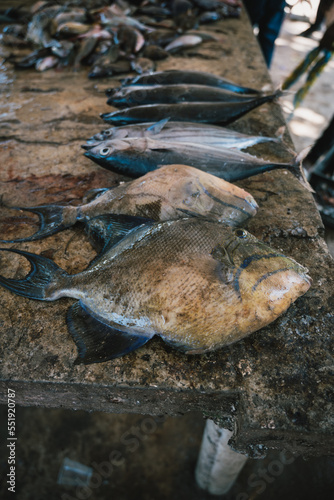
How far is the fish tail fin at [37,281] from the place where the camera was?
1.70 meters

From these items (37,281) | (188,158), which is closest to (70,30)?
(188,158)

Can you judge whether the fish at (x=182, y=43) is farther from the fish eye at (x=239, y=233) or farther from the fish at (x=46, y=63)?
the fish eye at (x=239, y=233)

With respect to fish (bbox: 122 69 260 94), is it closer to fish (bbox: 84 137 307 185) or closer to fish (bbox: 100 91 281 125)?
fish (bbox: 100 91 281 125)

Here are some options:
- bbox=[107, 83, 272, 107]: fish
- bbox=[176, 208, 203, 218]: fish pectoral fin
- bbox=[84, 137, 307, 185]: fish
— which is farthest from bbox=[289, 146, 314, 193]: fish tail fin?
bbox=[107, 83, 272, 107]: fish

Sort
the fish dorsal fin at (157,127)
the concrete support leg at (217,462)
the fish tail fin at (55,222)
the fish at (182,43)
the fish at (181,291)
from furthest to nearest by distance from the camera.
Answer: the fish at (182,43) → the concrete support leg at (217,462) → the fish dorsal fin at (157,127) → the fish tail fin at (55,222) → the fish at (181,291)

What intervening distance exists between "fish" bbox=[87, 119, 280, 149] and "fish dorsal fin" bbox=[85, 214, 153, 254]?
79 cm

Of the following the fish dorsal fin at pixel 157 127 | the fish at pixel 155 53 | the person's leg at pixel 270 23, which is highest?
the person's leg at pixel 270 23

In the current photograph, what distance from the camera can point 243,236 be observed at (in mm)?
1573

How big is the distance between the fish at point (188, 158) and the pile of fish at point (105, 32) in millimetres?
2180

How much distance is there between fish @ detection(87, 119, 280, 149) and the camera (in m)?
2.31

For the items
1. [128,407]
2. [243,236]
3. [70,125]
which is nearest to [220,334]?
[243,236]

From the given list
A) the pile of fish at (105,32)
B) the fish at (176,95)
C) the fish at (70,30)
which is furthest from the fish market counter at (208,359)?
the fish at (70,30)

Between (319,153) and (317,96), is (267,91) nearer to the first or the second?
(319,153)

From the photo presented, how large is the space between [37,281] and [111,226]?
0.50 metres
